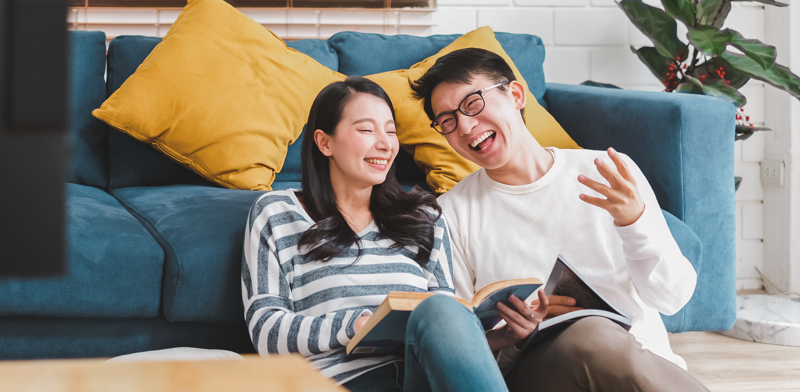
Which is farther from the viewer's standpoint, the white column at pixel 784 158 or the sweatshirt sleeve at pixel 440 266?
the white column at pixel 784 158

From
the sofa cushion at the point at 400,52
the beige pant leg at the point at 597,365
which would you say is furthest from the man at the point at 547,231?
the sofa cushion at the point at 400,52

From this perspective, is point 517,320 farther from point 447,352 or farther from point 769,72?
point 769,72

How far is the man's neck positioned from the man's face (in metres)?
0.04

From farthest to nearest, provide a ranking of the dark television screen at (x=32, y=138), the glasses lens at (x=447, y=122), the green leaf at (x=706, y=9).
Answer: the green leaf at (x=706, y=9) < the glasses lens at (x=447, y=122) < the dark television screen at (x=32, y=138)

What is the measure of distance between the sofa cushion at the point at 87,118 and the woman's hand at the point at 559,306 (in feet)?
4.55

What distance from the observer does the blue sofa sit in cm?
122

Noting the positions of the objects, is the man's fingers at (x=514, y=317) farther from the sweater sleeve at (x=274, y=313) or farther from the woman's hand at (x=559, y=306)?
the sweater sleeve at (x=274, y=313)

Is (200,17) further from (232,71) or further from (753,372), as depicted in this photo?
(753,372)

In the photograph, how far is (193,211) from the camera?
1.37 metres

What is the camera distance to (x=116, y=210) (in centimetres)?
141

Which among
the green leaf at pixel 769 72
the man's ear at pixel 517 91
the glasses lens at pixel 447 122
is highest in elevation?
the green leaf at pixel 769 72

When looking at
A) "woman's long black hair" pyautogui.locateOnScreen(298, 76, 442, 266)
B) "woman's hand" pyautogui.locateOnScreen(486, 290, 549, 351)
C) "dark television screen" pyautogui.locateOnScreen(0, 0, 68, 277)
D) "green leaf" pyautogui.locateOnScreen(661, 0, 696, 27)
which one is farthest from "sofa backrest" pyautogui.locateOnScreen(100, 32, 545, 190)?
"dark television screen" pyautogui.locateOnScreen(0, 0, 68, 277)

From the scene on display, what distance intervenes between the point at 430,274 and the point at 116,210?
30.5 inches

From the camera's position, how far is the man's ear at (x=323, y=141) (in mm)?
1239
